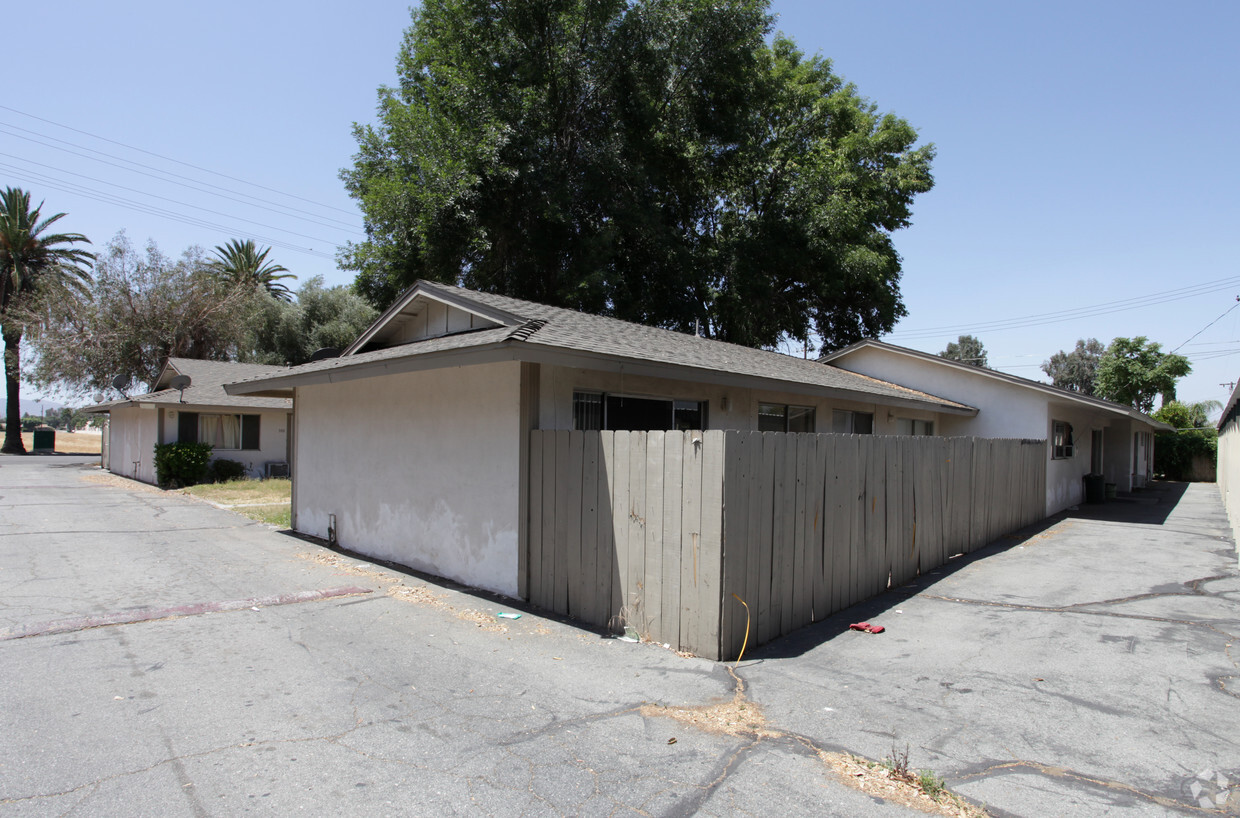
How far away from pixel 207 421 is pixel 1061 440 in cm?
2539

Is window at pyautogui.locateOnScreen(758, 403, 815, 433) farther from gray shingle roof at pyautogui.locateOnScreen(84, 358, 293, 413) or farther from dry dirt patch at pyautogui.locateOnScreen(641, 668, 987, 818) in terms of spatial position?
gray shingle roof at pyautogui.locateOnScreen(84, 358, 293, 413)

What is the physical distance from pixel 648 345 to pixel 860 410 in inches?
259

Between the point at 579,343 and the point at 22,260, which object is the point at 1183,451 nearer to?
the point at 579,343

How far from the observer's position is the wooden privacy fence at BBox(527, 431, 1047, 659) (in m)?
5.46

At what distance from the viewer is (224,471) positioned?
73.0 feet

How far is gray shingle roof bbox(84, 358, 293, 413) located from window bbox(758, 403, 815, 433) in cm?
1515

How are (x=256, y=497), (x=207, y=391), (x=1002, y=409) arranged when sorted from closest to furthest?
(x=1002, y=409) < (x=256, y=497) < (x=207, y=391)

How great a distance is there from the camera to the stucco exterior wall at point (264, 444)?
22781 mm

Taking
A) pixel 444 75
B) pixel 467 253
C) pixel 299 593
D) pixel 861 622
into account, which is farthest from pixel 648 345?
pixel 444 75

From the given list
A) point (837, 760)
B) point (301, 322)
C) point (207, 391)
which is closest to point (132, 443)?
point (207, 391)

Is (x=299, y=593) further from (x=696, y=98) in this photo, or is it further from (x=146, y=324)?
(x=146, y=324)

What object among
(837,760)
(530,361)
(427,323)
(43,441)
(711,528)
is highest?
(427,323)

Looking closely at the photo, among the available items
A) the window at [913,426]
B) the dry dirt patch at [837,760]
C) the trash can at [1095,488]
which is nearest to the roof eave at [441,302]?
the dry dirt patch at [837,760]

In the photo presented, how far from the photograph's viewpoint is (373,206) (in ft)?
65.4
